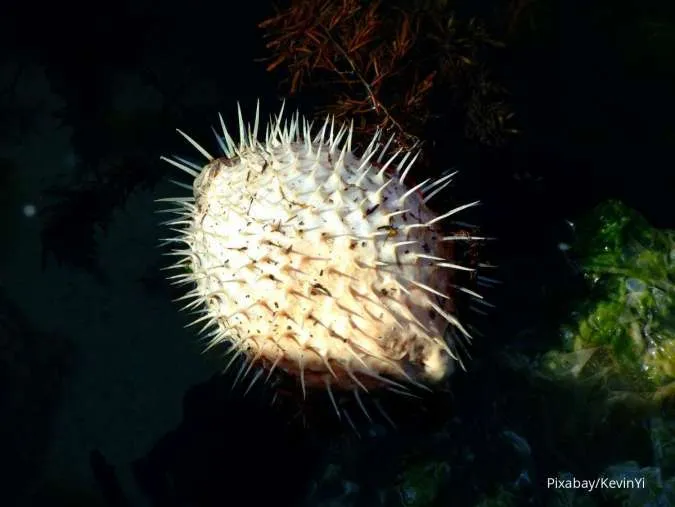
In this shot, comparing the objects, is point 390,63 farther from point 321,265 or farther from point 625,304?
point 625,304

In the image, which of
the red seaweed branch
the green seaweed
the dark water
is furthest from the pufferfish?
the green seaweed

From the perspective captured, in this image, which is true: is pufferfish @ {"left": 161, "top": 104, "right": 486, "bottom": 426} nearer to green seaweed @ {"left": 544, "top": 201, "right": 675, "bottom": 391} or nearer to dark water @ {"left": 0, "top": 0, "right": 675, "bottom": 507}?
dark water @ {"left": 0, "top": 0, "right": 675, "bottom": 507}

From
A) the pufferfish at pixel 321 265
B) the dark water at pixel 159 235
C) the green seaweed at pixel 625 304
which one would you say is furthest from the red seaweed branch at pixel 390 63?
the green seaweed at pixel 625 304

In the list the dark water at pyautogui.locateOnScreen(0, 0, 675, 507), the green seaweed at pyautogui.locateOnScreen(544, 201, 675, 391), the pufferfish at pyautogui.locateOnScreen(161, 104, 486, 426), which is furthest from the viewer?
the dark water at pyautogui.locateOnScreen(0, 0, 675, 507)

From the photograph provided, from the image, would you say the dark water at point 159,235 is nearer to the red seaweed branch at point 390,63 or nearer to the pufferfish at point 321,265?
the red seaweed branch at point 390,63

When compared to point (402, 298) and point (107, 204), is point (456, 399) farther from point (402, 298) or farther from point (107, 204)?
point (107, 204)

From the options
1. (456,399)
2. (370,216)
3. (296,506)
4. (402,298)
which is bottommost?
(296,506)

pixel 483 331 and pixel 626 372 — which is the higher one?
pixel 483 331

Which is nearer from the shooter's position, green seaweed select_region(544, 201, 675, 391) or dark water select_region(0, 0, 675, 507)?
green seaweed select_region(544, 201, 675, 391)

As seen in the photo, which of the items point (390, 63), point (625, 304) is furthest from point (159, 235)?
point (625, 304)

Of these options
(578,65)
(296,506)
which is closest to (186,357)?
(296,506)

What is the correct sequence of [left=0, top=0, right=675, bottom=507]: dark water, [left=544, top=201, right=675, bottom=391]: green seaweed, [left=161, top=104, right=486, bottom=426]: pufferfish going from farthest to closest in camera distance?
[left=0, top=0, right=675, bottom=507]: dark water, [left=544, top=201, right=675, bottom=391]: green seaweed, [left=161, top=104, right=486, bottom=426]: pufferfish
